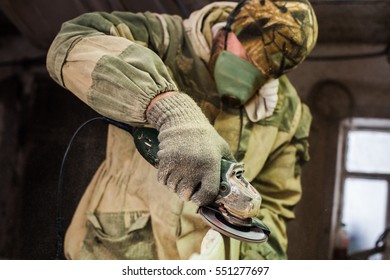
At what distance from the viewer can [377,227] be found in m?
3.07

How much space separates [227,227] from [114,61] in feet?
1.65

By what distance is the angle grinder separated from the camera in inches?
112

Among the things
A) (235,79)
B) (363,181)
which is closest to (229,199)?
(235,79)

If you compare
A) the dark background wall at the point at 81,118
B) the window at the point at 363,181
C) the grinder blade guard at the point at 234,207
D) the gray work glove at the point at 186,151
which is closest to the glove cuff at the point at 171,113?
the gray work glove at the point at 186,151

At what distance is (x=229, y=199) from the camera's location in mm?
2852

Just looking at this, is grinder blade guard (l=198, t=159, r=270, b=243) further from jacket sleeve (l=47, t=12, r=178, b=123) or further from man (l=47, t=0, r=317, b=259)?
jacket sleeve (l=47, t=12, r=178, b=123)

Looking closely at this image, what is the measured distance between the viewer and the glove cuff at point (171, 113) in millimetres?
2809

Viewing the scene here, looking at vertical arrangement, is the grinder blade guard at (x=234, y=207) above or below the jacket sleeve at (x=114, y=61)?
below

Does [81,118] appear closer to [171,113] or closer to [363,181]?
[171,113]

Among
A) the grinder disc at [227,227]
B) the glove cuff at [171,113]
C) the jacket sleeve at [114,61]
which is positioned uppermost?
the jacket sleeve at [114,61]

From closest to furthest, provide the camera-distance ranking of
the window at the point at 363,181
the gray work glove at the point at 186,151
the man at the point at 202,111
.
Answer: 1. the gray work glove at the point at 186,151
2. the man at the point at 202,111
3. the window at the point at 363,181

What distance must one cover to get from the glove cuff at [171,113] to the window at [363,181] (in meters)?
0.45

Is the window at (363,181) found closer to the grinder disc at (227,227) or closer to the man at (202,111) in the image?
the man at (202,111)

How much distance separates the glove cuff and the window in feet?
1.48
